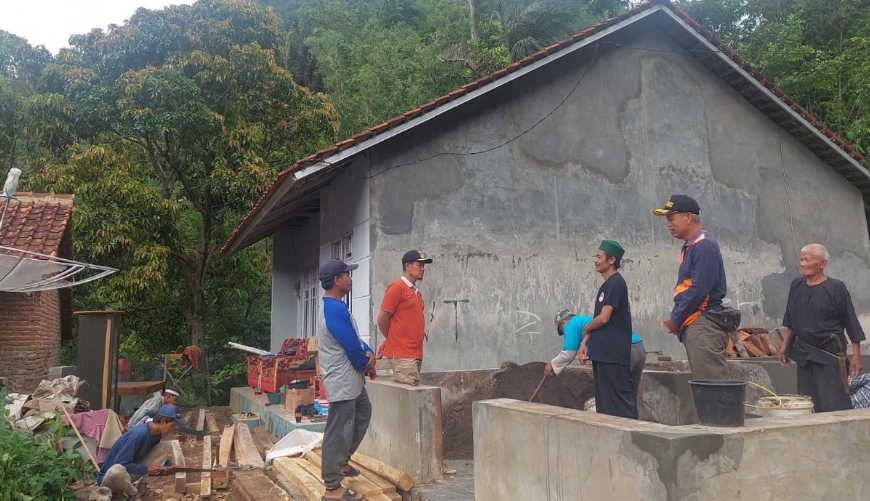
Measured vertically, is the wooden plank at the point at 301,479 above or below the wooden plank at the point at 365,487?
below

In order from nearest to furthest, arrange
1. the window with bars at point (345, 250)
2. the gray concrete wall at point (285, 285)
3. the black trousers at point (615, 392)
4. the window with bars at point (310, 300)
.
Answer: the black trousers at point (615, 392) → the window with bars at point (345, 250) → the window with bars at point (310, 300) → the gray concrete wall at point (285, 285)

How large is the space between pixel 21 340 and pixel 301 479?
7.94 m

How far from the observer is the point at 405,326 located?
5.80m

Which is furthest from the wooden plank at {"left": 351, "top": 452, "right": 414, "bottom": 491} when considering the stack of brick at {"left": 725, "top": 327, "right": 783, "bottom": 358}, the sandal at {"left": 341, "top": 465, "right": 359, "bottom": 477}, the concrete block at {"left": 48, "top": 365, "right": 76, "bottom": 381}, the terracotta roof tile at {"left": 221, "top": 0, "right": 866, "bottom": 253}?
the concrete block at {"left": 48, "top": 365, "right": 76, "bottom": 381}

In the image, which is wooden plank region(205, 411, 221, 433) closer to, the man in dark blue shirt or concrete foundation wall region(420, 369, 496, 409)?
concrete foundation wall region(420, 369, 496, 409)

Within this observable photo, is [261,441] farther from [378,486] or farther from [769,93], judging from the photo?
[769,93]

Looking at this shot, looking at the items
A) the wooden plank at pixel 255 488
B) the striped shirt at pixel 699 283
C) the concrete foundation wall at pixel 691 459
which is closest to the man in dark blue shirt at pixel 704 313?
the striped shirt at pixel 699 283

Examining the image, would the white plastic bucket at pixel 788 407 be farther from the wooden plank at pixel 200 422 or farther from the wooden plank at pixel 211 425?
the wooden plank at pixel 211 425

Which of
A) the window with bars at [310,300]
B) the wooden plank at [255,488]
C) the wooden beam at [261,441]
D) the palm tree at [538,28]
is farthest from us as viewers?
the palm tree at [538,28]

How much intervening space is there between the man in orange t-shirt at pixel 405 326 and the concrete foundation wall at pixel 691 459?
2.16 m

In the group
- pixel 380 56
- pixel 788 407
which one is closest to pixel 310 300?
pixel 788 407

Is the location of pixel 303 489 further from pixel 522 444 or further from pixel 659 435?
Result: pixel 659 435

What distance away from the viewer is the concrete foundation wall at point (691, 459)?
2840mm

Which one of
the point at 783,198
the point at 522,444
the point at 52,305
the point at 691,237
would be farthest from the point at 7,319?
the point at 783,198
